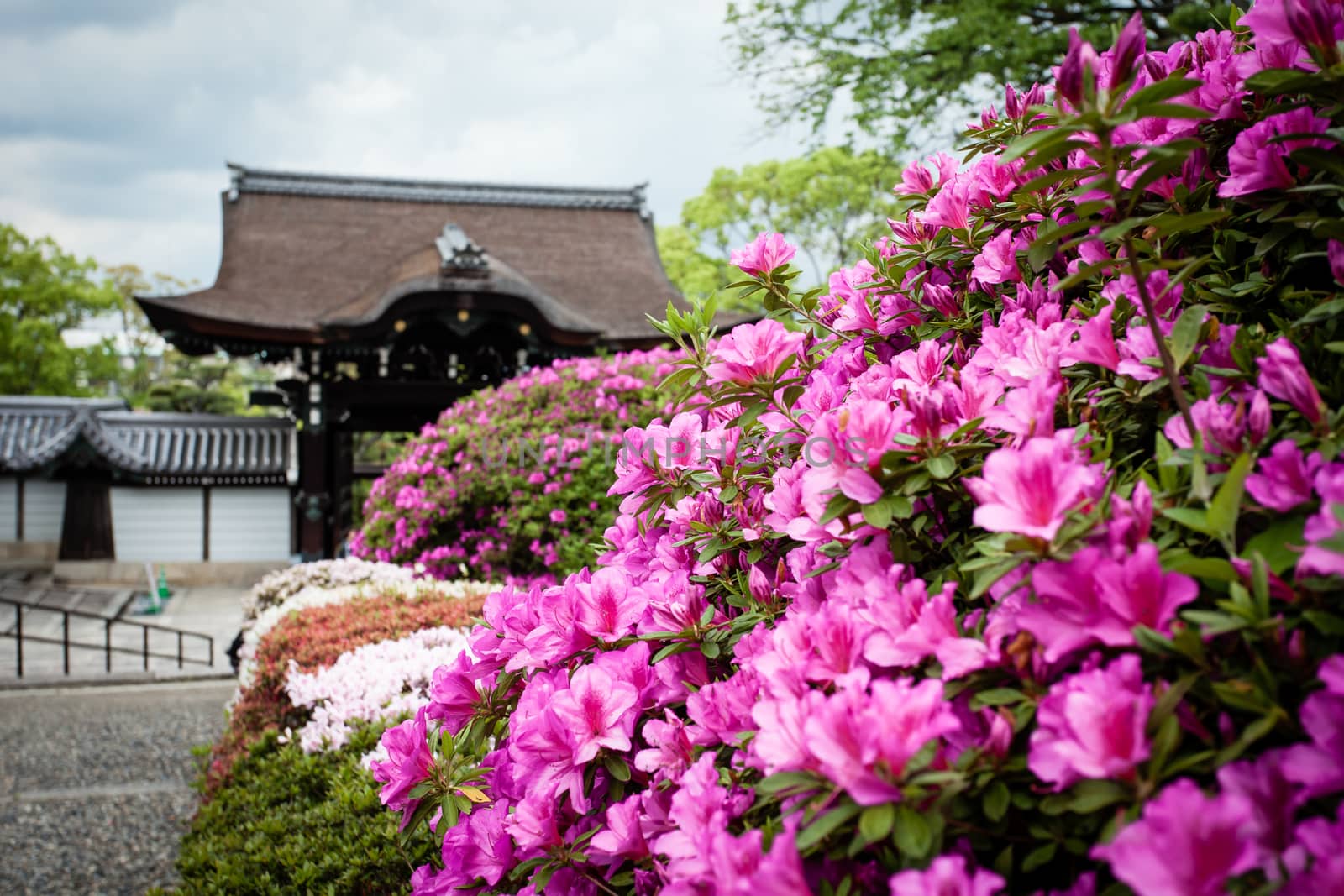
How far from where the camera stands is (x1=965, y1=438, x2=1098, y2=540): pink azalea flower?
0.71 m

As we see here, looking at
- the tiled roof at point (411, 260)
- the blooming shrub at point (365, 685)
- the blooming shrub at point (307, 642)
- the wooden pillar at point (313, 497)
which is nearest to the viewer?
the blooming shrub at point (365, 685)

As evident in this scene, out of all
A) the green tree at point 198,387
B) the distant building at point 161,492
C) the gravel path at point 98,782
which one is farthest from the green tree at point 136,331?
the gravel path at point 98,782

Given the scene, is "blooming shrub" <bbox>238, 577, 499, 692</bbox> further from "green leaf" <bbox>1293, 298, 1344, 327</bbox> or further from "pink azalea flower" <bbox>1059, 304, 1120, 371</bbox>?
"green leaf" <bbox>1293, 298, 1344, 327</bbox>

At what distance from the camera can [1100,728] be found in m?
0.63

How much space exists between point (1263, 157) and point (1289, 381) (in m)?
0.37

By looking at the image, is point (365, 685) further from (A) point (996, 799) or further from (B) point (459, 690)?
(A) point (996, 799)

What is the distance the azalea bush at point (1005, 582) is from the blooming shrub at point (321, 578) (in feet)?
14.5

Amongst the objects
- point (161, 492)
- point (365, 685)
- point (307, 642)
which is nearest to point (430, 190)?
point (161, 492)

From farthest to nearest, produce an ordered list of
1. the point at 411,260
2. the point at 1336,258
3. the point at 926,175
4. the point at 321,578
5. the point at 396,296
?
the point at 411,260 < the point at 396,296 < the point at 321,578 < the point at 926,175 < the point at 1336,258

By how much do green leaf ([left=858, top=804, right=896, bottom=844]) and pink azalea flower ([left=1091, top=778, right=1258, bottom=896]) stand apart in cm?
16

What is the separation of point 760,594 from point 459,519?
512 centimetres

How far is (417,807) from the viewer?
1.18m

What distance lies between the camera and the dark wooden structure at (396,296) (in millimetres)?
10250

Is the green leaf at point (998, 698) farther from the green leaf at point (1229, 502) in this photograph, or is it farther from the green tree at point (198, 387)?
the green tree at point (198, 387)
